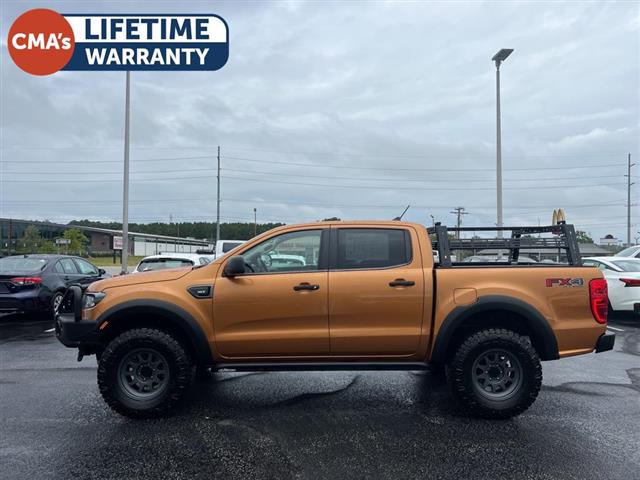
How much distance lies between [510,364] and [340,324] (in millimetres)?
1655

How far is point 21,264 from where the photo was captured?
10.5 m

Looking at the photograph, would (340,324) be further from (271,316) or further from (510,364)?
(510,364)

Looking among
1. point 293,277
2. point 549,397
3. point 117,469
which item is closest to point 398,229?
point 293,277

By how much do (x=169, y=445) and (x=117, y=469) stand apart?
485mm

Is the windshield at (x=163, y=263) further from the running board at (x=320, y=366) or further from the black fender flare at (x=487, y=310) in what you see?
the black fender flare at (x=487, y=310)

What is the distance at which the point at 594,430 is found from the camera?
4305mm

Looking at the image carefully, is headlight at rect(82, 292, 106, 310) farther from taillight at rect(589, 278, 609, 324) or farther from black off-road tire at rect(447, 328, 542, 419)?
taillight at rect(589, 278, 609, 324)

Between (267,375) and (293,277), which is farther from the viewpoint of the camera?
(267,375)

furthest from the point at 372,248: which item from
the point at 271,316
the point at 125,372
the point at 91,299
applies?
the point at 91,299

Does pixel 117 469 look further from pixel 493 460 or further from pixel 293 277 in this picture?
Result: pixel 493 460

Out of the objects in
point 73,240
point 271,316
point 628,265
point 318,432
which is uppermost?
point 73,240

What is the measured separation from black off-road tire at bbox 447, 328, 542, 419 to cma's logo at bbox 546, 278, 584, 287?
59 centimetres

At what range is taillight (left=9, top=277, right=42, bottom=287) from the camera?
981cm

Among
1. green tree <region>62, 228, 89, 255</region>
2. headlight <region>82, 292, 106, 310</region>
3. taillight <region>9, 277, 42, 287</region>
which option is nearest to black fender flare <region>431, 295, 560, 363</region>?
headlight <region>82, 292, 106, 310</region>
